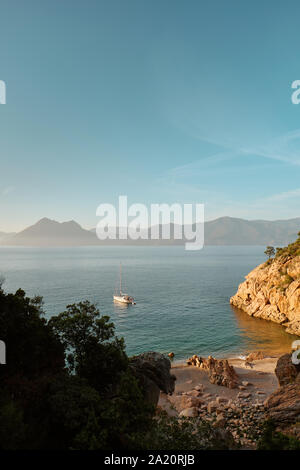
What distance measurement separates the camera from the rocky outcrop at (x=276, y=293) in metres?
56.6

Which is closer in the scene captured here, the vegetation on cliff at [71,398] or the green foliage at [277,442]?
the green foliage at [277,442]

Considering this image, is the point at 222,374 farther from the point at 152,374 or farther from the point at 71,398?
the point at 71,398

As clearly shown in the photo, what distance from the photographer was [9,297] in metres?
19.8

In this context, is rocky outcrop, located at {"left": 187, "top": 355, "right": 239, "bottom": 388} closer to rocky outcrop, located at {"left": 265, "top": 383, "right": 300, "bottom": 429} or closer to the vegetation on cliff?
rocky outcrop, located at {"left": 265, "top": 383, "right": 300, "bottom": 429}

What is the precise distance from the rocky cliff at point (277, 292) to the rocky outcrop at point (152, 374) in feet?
140

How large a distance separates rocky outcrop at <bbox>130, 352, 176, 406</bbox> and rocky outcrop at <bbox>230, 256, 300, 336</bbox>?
4249 cm

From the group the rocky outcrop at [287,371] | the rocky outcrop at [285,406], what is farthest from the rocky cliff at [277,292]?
the rocky outcrop at [285,406]

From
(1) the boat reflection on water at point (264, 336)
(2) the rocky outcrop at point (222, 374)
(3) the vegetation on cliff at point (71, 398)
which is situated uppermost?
(3) the vegetation on cliff at point (71, 398)

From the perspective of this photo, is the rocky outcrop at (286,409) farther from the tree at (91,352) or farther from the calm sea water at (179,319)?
the calm sea water at (179,319)

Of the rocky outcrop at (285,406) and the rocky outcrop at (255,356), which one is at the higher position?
the rocky outcrop at (285,406)

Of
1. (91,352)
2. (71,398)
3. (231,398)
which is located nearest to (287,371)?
(231,398)
